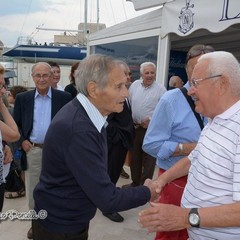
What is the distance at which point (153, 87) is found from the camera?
15.9 feet

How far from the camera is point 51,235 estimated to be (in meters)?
1.67

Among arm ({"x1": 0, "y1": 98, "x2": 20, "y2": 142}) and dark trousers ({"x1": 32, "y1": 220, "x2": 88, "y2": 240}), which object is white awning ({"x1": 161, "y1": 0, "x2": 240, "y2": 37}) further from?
dark trousers ({"x1": 32, "y1": 220, "x2": 88, "y2": 240})

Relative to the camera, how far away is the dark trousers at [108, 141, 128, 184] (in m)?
3.82

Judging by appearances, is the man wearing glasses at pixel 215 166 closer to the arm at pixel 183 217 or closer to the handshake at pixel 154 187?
the arm at pixel 183 217

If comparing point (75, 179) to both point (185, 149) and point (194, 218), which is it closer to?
point (194, 218)

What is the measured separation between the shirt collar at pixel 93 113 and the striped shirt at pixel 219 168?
517 mm

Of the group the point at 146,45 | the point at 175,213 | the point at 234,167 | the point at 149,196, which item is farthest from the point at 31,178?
the point at 146,45

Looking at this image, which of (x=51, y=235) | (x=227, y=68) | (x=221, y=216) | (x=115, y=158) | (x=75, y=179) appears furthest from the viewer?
(x=115, y=158)

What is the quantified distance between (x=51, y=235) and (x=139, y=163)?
3.13 m

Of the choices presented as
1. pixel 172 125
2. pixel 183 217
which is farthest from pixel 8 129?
pixel 183 217

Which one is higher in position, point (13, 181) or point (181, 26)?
point (181, 26)

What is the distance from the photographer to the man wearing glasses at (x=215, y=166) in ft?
4.32


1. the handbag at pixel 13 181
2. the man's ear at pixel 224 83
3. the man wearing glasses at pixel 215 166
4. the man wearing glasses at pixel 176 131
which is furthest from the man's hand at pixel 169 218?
the handbag at pixel 13 181

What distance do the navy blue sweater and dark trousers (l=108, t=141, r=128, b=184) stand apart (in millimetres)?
2135
